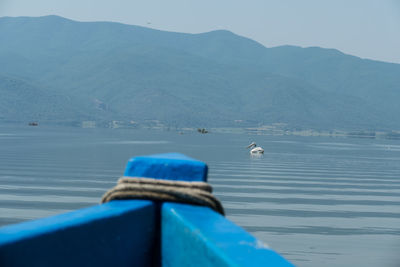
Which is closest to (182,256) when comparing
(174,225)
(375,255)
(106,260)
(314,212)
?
(174,225)

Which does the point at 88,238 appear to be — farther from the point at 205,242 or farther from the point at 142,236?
the point at 205,242

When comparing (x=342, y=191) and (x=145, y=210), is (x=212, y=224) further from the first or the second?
(x=342, y=191)

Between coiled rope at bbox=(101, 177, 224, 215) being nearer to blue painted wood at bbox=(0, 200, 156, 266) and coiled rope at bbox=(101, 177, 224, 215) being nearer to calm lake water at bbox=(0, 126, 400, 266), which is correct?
blue painted wood at bbox=(0, 200, 156, 266)

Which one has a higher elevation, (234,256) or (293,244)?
(234,256)

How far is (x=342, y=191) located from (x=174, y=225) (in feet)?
87.3

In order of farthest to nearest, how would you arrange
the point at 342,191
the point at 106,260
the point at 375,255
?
the point at 342,191 → the point at 375,255 → the point at 106,260

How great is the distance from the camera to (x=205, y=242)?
2.59 meters

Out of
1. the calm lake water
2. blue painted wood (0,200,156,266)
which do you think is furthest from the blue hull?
the calm lake water

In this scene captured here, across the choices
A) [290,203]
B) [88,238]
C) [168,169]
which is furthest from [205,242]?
[290,203]

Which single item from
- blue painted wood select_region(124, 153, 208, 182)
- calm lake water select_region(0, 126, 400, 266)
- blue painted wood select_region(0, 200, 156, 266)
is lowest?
→ calm lake water select_region(0, 126, 400, 266)

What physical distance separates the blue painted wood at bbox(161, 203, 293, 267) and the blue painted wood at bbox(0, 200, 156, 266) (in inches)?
4.5

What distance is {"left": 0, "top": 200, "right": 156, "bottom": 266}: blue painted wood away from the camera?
2340 millimetres

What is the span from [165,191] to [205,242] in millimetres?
532

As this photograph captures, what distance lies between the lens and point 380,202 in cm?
2419
